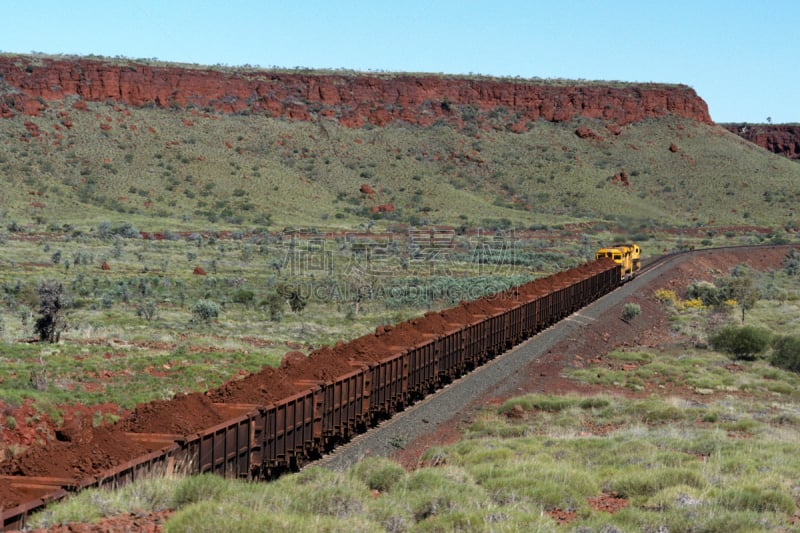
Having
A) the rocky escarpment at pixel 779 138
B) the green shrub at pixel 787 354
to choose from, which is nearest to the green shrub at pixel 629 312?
the green shrub at pixel 787 354

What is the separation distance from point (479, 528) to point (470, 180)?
102 metres

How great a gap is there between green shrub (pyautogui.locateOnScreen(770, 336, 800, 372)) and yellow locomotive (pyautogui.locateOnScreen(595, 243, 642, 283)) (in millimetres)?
18982

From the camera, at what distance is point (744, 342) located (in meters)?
34.0

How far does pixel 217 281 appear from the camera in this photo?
4834 cm

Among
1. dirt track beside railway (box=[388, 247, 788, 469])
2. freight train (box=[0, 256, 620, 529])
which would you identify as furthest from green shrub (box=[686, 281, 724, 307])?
freight train (box=[0, 256, 620, 529])

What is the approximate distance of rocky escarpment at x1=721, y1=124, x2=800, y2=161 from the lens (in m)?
181

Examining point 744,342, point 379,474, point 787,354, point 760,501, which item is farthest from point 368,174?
point 760,501

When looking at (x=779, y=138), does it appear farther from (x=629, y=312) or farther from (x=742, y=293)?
(x=629, y=312)

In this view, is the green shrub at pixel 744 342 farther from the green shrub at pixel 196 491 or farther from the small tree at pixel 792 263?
the small tree at pixel 792 263

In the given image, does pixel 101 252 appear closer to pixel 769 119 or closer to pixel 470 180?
pixel 470 180

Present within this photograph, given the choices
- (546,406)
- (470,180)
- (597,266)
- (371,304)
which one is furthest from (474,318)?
(470,180)

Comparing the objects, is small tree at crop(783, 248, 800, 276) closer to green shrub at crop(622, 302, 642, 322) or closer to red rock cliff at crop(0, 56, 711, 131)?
green shrub at crop(622, 302, 642, 322)

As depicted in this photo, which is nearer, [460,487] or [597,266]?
[460,487]

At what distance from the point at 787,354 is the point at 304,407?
2206 centimetres
